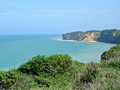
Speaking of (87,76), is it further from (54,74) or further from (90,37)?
(90,37)

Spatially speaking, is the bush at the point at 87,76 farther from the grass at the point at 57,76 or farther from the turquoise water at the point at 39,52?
the turquoise water at the point at 39,52

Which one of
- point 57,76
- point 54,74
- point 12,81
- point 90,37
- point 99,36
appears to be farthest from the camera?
point 90,37

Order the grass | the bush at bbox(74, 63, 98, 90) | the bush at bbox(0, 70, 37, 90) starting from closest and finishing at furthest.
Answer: the grass → the bush at bbox(74, 63, 98, 90) → the bush at bbox(0, 70, 37, 90)

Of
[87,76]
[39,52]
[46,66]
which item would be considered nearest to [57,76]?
[46,66]

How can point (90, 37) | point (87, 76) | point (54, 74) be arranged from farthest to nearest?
point (90, 37) → point (54, 74) → point (87, 76)

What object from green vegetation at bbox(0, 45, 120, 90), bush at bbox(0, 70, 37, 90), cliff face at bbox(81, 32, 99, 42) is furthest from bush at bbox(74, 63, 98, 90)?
cliff face at bbox(81, 32, 99, 42)

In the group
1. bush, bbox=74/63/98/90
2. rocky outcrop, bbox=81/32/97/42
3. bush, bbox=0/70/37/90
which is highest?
bush, bbox=74/63/98/90

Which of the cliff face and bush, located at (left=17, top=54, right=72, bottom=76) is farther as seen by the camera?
the cliff face

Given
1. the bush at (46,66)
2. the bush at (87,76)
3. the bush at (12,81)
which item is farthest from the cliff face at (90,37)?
the bush at (87,76)

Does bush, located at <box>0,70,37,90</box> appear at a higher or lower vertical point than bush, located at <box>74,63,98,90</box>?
lower

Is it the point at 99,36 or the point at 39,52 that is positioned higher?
the point at 99,36

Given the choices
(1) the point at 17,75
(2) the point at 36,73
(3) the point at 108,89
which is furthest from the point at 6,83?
(3) the point at 108,89

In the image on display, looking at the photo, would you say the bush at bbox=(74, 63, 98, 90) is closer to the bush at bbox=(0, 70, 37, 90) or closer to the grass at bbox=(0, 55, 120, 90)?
the grass at bbox=(0, 55, 120, 90)

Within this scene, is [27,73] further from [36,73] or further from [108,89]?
[108,89]
